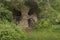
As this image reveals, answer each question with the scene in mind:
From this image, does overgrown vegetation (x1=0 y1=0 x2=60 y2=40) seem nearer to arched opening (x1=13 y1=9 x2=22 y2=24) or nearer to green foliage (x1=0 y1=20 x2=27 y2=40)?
green foliage (x1=0 y1=20 x2=27 y2=40)

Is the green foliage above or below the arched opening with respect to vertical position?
below

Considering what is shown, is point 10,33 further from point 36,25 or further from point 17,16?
point 36,25

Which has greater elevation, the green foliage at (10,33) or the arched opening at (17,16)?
the arched opening at (17,16)

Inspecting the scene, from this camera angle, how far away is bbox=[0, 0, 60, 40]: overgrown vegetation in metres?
9.71

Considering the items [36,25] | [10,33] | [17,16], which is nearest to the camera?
[10,33]

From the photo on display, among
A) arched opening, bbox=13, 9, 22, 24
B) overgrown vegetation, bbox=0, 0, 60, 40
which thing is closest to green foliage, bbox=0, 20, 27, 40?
overgrown vegetation, bbox=0, 0, 60, 40

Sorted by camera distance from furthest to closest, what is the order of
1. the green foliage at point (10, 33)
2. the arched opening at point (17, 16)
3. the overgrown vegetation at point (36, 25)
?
the arched opening at point (17, 16)
the overgrown vegetation at point (36, 25)
the green foliage at point (10, 33)

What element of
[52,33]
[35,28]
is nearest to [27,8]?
[35,28]

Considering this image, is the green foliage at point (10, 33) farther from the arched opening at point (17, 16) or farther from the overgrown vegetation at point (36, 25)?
the arched opening at point (17, 16)

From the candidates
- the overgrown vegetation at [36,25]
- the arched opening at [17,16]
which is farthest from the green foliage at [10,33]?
the arched opening at [17,16]

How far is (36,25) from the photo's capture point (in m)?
12.1

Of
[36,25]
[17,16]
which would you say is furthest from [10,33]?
[36,25]

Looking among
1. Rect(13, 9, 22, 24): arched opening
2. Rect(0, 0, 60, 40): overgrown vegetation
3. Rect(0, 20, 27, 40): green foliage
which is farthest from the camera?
Rect(13, 9, 22, 24): arched opening

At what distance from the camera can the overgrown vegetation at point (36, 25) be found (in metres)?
9.71
